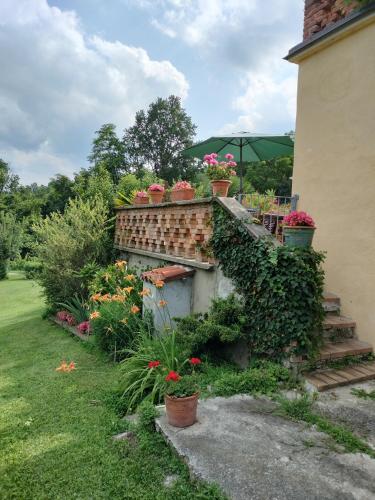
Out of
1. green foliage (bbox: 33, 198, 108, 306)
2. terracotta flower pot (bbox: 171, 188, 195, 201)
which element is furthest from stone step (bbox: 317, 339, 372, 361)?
green foliage (bbox: 33, 198, 108, 306)

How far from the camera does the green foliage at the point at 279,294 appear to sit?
325 centimetres

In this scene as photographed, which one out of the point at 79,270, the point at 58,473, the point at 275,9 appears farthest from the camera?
the point at 79,270

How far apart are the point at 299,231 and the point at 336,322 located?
1.36 m

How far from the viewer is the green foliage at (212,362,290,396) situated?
3127mm

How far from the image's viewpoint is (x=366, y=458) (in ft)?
7.29

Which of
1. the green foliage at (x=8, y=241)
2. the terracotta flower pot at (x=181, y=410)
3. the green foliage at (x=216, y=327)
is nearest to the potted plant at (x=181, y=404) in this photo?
the terracotta flower pot at (x=181, y=410)

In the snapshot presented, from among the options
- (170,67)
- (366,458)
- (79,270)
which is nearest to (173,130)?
(170,67)

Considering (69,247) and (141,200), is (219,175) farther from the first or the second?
(69,247)

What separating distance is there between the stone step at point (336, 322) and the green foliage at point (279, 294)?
67 cm

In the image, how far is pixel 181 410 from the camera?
2.48 m

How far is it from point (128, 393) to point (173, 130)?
3820 centimetres

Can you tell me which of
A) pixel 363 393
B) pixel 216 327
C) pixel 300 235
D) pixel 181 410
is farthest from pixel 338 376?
pixel 181 410

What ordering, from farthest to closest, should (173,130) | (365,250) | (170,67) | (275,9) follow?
(173,130)
(170,67)
(275,9)
(365,250)

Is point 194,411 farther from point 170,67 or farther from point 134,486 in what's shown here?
point 170,67
